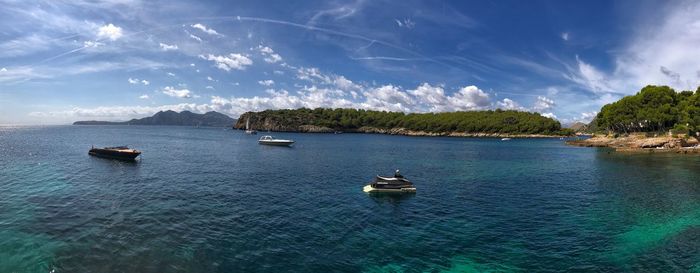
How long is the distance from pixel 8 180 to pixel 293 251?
47322 millimetres

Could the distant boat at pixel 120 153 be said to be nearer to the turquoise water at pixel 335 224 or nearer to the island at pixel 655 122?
the turquoise water at pixel 335 224

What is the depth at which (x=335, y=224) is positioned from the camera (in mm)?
31609

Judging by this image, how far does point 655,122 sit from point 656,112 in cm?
430

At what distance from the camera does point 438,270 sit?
73.5 feet

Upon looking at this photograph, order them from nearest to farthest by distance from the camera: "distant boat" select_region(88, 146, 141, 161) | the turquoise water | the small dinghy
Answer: the turquoise water
the small dinghy
"distant boat" select_region(88, 146, 141, 161)

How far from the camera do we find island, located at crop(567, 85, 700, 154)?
112 meters

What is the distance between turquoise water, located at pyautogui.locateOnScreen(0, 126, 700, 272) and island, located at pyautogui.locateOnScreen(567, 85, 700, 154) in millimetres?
68213

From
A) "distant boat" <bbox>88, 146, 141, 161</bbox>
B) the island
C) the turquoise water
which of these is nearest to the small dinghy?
the turquoise water

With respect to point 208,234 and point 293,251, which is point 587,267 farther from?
point 208,234

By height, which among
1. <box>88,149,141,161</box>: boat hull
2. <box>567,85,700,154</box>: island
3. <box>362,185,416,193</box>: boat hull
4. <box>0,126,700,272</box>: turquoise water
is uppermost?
<box>567,85,700,154</box>: island

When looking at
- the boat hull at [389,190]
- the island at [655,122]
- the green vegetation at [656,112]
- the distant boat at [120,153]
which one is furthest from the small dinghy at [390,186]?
the green vegetation at [656,112]

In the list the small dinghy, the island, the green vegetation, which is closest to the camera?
the small dinghy

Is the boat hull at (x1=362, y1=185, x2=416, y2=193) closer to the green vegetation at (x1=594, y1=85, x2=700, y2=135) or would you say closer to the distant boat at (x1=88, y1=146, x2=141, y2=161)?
the distant boat at (x1=88, y1=146, x2=141, y2=161)

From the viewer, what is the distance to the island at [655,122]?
369 feet
